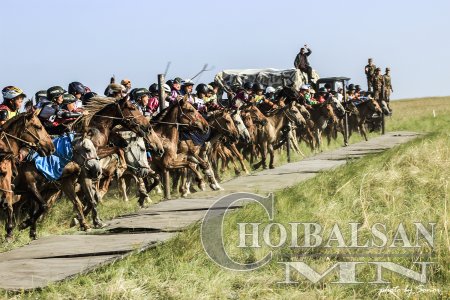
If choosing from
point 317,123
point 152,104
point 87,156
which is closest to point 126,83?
point 152,104

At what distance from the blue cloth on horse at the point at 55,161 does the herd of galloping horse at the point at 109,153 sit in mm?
105

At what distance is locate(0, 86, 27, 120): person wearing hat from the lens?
15469mm

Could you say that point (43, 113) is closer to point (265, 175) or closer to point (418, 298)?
point (265, 175)

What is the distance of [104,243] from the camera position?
12164 mm

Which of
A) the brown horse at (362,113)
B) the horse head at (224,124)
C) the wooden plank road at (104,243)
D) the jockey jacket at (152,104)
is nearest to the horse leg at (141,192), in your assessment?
the wooden plank road at (104,243)

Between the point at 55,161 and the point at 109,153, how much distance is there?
1.47 m

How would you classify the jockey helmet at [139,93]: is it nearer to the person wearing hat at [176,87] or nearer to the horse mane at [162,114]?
the horse mane at [162,114]

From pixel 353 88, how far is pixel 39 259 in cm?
3437

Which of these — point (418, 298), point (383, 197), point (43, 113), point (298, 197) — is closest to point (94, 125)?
point (43, 113)

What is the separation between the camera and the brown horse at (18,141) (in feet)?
46.8

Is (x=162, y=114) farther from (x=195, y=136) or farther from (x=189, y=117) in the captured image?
(x=195, y=136)

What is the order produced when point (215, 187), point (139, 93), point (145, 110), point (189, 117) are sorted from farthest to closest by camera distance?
1. point (145, 110)
2. point (139, 93)
3. point (189, 117)
4. point (215, 187)

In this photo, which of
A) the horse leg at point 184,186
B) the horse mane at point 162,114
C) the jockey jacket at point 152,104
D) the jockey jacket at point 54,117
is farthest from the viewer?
the jockey jacket at point 152,104

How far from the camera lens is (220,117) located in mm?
21469
